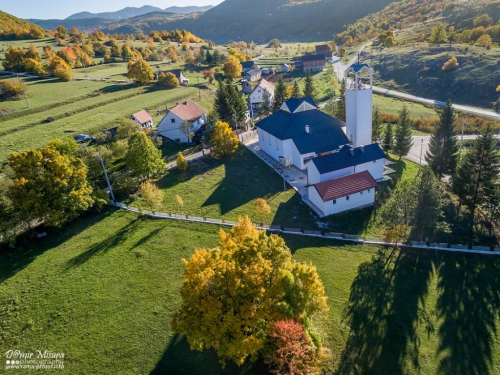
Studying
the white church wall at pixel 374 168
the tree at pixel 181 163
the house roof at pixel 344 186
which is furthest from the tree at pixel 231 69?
the house roof at pixel 344 186

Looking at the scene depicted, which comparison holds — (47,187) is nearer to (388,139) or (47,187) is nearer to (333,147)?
(333,147)

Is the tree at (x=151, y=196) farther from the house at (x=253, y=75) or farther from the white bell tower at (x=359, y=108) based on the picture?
the house at (x=253, y=75)

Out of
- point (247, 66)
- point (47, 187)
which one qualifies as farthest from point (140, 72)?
point (47, 187)

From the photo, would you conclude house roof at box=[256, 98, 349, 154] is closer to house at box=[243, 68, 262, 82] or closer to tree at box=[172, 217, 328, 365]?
tree at box=[172, 217, 328, 365]

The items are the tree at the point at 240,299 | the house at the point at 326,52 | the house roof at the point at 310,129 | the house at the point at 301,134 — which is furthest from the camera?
the house at the point at 326,52

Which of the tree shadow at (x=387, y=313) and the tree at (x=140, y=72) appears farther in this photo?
the tree at (x=140, y=72)

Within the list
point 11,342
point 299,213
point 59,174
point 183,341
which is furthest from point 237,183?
point 11,342

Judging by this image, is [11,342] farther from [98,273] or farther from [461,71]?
[461,71]
